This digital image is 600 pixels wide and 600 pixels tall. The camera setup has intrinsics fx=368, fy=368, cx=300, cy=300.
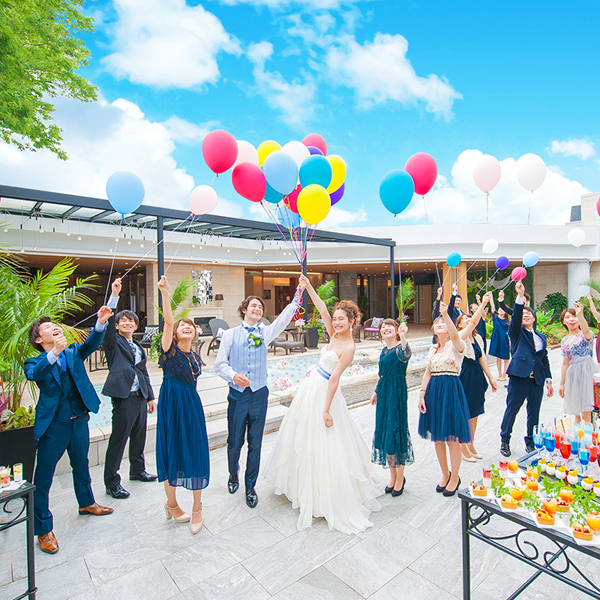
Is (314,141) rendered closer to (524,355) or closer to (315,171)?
(315,171)

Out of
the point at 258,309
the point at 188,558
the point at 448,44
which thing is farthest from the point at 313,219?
the point at 448,44

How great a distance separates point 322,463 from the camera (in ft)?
8.86

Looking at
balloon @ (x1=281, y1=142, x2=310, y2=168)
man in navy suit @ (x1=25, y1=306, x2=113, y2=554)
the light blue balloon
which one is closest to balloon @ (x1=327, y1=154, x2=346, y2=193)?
balloon @ (x1=281, y1=142, x2=310, y2=168)

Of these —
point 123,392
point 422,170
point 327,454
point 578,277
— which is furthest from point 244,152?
point 578,277

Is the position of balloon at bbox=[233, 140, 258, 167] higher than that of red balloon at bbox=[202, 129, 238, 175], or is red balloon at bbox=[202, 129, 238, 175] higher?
balloon at bbox=[233, 140, 258, 167]

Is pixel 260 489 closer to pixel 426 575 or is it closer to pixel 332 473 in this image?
pixel 332 473

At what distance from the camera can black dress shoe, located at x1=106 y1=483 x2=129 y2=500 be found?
3123mm

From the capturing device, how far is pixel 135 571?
7.27ft

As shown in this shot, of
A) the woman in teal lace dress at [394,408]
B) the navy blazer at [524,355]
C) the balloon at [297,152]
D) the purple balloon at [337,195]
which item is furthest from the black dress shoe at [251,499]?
the purple balloon at [337,195]

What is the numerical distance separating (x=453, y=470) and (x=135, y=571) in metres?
2.46

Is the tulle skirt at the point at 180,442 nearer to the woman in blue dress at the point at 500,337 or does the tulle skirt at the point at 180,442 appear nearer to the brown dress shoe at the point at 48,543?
the brown dress shoe at the point at 48,543

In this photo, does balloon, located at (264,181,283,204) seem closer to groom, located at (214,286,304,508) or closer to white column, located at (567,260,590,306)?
groom, located at (214,286,304,508)

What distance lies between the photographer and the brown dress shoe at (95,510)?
284 cm

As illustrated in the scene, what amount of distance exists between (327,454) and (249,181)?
9.26ft
